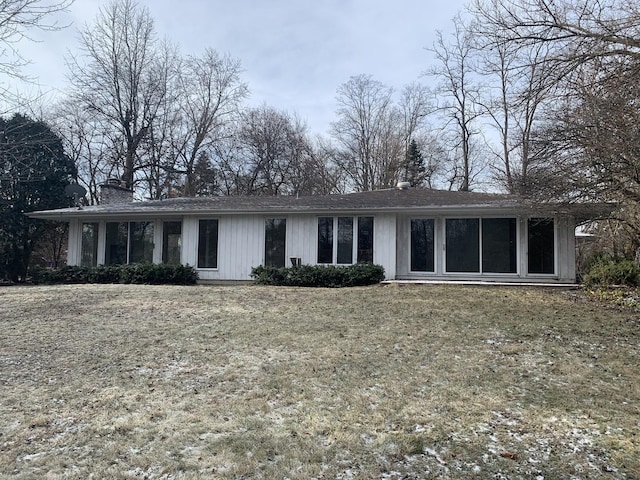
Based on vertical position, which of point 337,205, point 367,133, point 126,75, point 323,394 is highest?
point 126,75

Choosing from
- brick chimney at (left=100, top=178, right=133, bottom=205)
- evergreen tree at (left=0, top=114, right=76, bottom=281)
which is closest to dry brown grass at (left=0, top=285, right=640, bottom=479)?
brick chimney at (left=100, top=178, right=133, bottom=205)

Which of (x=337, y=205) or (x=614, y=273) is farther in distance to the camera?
(x=337, y=205)

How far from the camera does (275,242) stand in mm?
13891

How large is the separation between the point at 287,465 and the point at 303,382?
164 cm

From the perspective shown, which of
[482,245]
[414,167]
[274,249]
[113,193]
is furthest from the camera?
[414,167]

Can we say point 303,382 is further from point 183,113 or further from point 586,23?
point 183,113

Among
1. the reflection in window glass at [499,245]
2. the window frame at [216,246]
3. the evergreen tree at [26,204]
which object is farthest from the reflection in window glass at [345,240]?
the evergreen tree at [26,204]

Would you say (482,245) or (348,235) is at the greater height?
(348,235)

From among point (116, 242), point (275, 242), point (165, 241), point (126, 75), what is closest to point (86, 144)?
point (126, 75)

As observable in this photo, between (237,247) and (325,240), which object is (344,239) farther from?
(237,247)

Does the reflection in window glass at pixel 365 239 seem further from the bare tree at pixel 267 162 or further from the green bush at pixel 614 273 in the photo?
the bare tree at pixel 267 162

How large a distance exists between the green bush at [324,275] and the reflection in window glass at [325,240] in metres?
0.55

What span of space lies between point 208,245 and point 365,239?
5.14 meters

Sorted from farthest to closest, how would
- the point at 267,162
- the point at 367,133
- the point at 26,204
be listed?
the point at 367,133, the point at 267,162, the point at 26,204
